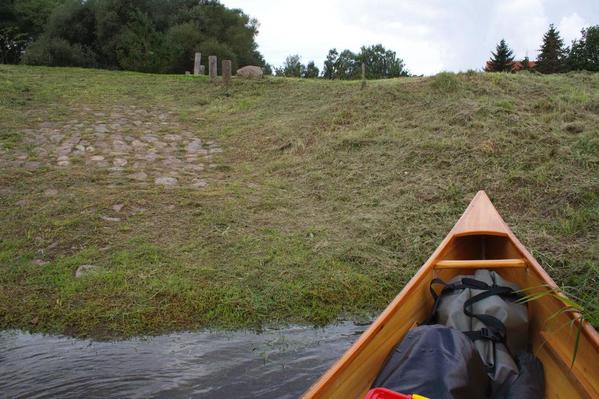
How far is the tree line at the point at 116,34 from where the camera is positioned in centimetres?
2061

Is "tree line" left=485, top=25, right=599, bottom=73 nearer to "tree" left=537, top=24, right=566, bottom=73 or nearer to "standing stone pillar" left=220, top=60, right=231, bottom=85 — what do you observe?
"tree" left=537, top=24, right=566, bottom=73

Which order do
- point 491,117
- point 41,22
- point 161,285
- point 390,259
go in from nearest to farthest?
point 161,285 < point 390,259 < point 491,117 < point 41,22

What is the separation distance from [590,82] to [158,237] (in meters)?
8.15

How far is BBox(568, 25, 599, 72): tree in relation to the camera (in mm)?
20469

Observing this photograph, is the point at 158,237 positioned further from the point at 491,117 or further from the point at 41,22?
the point at 41,22

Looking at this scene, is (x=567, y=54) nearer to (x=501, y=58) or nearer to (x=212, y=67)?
(x=501, y=58)

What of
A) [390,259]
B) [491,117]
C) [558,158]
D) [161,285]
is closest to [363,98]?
[491,117]

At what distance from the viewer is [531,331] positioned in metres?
2.63

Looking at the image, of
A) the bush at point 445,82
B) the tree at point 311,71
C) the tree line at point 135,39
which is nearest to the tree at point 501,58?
the tree line at point 135,39

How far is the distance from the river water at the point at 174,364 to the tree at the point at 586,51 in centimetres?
2147

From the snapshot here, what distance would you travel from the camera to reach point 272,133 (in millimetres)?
8648

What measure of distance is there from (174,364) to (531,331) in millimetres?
2123

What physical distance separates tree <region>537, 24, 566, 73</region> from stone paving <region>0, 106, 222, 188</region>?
58.8 ft

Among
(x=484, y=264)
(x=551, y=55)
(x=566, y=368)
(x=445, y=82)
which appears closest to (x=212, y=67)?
(x=445, y=82)
